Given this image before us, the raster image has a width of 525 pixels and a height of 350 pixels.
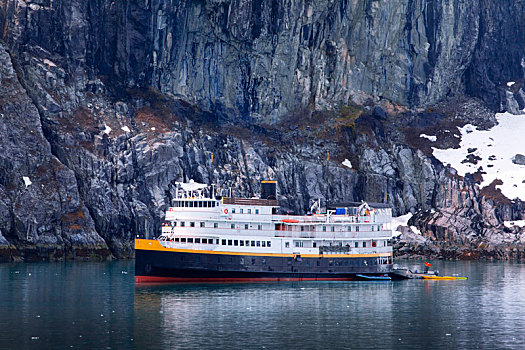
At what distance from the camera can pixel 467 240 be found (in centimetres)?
14612

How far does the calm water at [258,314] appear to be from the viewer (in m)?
56.3

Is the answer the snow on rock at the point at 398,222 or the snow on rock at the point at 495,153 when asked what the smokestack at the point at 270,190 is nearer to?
the snow on rock at the point at 398,222

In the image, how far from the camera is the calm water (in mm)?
56312

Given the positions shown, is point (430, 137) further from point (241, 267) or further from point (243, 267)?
point (241, 267)

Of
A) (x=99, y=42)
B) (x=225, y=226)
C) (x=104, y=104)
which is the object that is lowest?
(x=225, y=226)

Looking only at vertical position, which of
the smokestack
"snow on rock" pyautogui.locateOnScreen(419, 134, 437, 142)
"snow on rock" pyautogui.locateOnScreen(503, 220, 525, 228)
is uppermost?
"snow on rock" pyautogui.locateOnScreen(419, 134, 437, 142)

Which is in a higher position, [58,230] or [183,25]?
[183,25]

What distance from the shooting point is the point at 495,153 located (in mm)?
169000

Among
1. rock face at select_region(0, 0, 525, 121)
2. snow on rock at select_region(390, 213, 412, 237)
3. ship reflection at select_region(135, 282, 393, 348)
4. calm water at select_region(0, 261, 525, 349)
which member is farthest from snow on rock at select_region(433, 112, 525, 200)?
ship reflection at select_region(135, 282, 393, 348)

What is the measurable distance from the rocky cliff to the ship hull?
39.9 m

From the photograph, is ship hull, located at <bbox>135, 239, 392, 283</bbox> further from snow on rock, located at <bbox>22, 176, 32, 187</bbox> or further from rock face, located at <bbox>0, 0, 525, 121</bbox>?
rock face, located at <bbox>0, 0, 525, 121</bbox>

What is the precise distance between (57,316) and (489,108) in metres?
137

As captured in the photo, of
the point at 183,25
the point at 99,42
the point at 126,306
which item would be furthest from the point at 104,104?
the point at 126,306

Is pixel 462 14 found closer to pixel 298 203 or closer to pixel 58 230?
pixel 298 203
